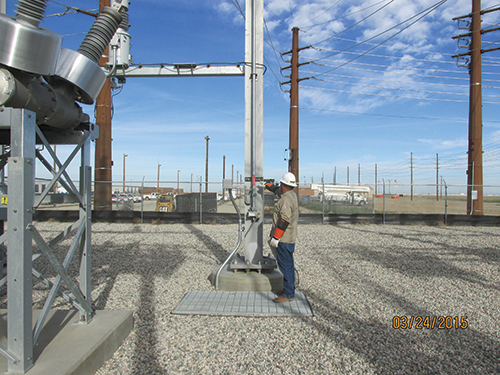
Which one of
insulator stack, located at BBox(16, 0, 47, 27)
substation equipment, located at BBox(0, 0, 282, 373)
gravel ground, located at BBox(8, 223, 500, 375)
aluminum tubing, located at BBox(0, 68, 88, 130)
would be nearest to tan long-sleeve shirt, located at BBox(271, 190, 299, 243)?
gravel ground, located at BBox(8, 223, 500, 375)

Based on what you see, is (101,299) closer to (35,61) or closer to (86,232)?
(86,232)

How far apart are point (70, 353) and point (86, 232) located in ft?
3.94

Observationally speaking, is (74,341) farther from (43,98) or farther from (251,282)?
(251,282)

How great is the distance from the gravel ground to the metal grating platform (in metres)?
0.12

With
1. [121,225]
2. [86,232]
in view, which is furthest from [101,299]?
[121,225]

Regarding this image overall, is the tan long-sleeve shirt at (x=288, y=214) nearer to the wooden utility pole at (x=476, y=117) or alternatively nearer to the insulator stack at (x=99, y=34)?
the insulator stack at (x=99, y=34)

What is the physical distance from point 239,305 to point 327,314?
1.24m

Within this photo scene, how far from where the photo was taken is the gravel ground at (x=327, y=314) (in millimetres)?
3408

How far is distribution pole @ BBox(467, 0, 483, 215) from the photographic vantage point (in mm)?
17203

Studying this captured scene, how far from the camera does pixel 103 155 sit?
53.1 feet

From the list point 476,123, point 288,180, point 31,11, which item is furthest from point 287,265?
point 476,123

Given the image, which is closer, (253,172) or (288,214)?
(288,214)

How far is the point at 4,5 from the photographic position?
13.6 feet

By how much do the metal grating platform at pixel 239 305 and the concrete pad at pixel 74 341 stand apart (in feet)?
3.51
